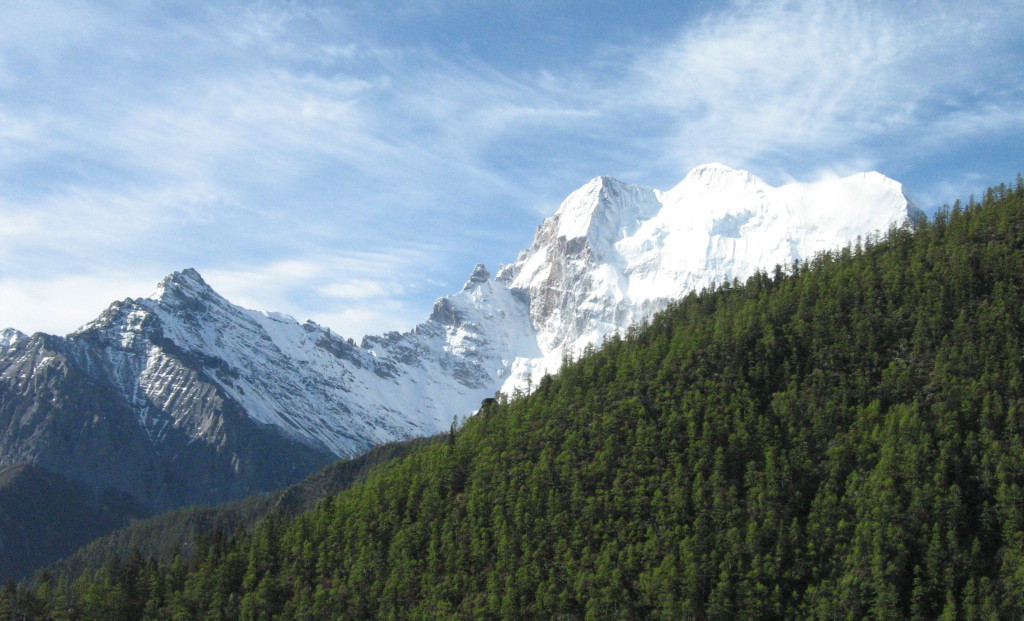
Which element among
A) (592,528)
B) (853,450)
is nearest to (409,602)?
(592,528)

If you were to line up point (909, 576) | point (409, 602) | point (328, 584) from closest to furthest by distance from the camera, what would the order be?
point (909, 576), point (409, 602), point (328, 584)

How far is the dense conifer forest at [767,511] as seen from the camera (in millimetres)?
150500

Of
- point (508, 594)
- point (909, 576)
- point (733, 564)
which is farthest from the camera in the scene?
point (508, 594)

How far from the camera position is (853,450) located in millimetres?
169625

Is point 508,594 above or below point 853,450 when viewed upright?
below

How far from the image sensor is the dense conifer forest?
15050 cm

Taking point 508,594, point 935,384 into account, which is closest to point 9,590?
point 508,594

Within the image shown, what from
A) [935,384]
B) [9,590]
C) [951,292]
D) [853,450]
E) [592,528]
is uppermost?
[951,292]

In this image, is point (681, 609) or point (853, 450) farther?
point (853, 450)

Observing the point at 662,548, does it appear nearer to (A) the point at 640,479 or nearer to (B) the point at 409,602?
(A) the point at 640,479

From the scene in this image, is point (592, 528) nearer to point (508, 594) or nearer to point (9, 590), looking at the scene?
point (508, 594)

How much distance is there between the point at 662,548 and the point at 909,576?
3752 cm

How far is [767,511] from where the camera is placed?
165 m

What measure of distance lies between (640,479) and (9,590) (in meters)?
122
